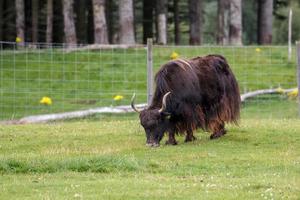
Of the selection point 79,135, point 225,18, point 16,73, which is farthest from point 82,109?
point 225,18

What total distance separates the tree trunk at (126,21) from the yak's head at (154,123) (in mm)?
15943

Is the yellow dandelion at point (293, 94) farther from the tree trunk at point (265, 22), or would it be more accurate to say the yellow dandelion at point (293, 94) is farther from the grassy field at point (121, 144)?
the tree trunk at point (265, 22)

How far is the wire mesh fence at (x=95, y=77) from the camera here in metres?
22.9

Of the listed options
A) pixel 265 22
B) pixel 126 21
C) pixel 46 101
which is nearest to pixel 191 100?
pixel 46 101

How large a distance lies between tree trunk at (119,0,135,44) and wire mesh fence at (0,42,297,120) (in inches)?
117

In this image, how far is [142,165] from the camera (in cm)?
1133

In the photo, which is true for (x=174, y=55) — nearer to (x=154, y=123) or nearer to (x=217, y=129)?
(x=217, y=129)

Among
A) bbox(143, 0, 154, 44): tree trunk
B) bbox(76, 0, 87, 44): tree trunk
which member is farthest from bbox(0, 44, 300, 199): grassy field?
bbox(143, 0, 154, 44): tree trunk

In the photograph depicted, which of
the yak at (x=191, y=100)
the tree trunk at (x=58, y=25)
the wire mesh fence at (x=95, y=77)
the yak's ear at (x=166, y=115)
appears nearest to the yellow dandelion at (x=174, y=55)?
the wire mesh fence at (x=95, y=77)

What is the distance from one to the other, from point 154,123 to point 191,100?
102 centimetres

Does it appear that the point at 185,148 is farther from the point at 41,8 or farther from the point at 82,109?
the point at 41,8

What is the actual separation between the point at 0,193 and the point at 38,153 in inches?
142

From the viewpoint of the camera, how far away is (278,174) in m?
10.6

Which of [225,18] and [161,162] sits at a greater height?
[225,18]
